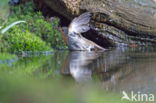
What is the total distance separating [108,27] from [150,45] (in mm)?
1488

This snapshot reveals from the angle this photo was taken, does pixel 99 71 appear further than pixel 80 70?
No

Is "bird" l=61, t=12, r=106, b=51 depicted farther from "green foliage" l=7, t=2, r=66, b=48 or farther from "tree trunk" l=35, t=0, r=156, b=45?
"tree trunk" l=35, t=0, r=156, b=45

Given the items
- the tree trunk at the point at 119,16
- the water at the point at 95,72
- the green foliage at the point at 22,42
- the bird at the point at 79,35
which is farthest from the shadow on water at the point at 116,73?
the tree trunk at the point at 119,16

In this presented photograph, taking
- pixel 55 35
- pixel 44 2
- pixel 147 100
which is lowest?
pixel 147 100

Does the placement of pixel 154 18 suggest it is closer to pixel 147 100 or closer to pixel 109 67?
pixel 109 67

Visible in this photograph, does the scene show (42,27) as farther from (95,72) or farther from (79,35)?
(95,72)

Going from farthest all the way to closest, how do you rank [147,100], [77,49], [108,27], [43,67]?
[108,27], [77,49], [43,67], [147,100]

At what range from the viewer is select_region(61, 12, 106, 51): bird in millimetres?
10906

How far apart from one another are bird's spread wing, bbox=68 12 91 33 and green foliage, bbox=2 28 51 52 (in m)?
1.15

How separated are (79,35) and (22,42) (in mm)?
1818

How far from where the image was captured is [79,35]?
11.0m

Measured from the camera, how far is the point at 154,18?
40.6ft

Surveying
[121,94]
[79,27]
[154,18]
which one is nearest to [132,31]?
[154,18]

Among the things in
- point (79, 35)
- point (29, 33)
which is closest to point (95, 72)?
point (29, 33)
